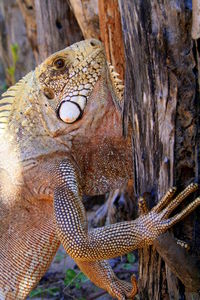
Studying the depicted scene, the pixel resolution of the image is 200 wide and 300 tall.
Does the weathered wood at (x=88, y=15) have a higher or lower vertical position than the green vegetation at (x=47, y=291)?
higher

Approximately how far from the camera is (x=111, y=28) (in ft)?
19.1

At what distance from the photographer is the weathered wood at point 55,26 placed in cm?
752

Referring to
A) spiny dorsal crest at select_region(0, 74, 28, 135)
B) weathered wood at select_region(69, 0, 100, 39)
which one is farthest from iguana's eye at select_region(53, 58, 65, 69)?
weathered wood at select_region(69, 0, 100, 39)

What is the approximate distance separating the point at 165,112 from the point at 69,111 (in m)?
1.07

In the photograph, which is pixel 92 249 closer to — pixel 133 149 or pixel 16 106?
pixel 133 149

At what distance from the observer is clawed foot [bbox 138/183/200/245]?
3.76 m

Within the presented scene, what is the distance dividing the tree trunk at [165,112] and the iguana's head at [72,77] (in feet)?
1.76

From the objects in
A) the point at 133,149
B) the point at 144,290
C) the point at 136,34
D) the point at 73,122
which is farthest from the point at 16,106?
the point at 144,290

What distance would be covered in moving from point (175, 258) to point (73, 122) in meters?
1.51

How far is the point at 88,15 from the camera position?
6.36m

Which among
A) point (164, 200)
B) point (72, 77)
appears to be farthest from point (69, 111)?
point (164, 200)

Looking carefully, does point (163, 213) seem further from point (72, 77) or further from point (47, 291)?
point (47, 291)

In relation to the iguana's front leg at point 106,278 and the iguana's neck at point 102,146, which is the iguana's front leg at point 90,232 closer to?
the iguana's neck at point 102,146

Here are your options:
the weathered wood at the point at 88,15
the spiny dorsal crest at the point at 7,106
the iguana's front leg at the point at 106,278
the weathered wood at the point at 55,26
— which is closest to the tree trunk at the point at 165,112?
the iguana's front leg at the point at 106,278
